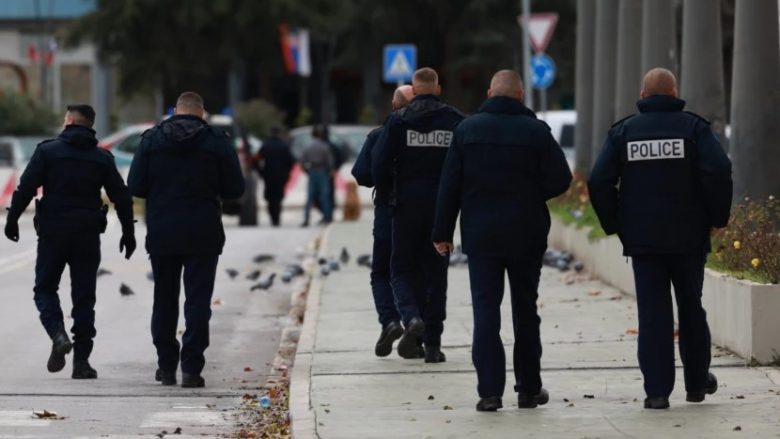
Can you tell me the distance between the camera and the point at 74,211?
12297mm

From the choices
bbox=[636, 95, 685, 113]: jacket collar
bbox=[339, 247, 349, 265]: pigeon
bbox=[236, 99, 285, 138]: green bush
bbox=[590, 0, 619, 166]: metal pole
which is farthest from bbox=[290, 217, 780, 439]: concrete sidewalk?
bbox=[236, 99, 285, 138]: green bush

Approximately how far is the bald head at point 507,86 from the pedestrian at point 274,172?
23.6 meters

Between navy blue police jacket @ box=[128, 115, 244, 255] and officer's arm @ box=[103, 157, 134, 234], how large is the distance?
1.30 feet

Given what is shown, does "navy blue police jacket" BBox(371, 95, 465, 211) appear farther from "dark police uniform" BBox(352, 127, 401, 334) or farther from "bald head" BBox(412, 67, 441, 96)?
"dark police uniform" BBox(352, 127, 401, 334)

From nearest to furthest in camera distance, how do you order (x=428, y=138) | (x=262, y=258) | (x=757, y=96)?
(x=428, y=138)
(x=757, y=96)
(x=262, y=258)

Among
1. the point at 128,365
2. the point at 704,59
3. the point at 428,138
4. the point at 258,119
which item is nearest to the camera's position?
the point at 428,138

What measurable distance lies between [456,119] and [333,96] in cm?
5935

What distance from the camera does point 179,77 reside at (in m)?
57.8

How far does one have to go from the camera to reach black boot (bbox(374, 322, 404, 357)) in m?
12.7

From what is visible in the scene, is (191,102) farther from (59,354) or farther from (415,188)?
(59,354)

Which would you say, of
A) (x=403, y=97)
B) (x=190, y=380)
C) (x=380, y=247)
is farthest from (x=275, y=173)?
(x=190, y=380)

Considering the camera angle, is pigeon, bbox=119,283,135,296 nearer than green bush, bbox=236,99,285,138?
Yes

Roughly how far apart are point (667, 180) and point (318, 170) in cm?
2345

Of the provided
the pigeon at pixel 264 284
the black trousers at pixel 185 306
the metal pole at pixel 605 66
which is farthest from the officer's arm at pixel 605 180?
the metal pole at pixel 605 66
